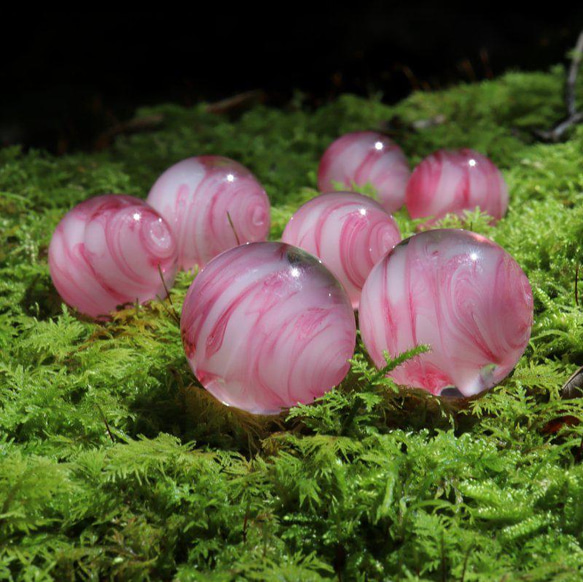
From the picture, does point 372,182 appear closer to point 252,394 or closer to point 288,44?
point 252,394

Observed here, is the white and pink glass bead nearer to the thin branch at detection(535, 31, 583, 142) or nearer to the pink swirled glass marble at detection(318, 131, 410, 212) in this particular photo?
the pink swirled glass marble at detection(318, 131, 410, 212)

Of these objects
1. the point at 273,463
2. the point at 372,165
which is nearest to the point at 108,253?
the point at 273,463

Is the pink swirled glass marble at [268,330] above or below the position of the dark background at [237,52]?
below

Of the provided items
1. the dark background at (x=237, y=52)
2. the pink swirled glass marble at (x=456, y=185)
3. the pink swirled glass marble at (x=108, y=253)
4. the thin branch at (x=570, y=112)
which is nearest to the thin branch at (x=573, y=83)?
the thin branch at (x=570, y=112)

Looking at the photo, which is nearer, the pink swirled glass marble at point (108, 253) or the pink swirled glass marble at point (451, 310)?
the pink swirled glass marble at point (451, 310)

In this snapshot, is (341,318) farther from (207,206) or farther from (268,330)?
(207,206)

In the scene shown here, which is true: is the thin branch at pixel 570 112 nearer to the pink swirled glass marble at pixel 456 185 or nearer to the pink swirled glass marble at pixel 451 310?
the pink swirled glass marble at pixel 456 185

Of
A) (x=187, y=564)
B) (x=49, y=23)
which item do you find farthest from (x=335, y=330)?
(x=49, y=23)
